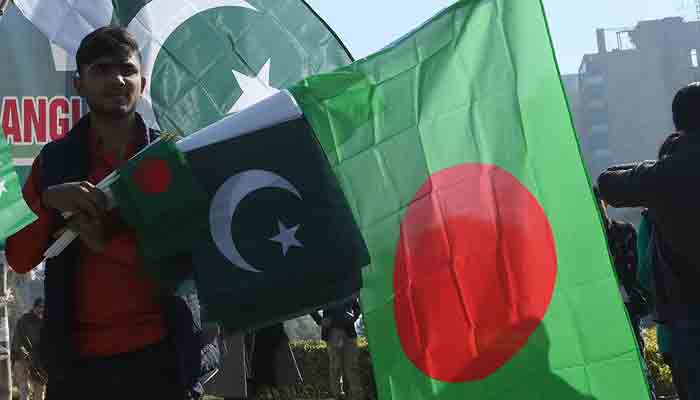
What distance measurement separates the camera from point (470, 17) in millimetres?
3303

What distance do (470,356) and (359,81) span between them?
86cm

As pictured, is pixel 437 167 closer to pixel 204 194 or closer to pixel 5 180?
pixel 204 194

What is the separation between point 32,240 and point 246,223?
0.58 metres

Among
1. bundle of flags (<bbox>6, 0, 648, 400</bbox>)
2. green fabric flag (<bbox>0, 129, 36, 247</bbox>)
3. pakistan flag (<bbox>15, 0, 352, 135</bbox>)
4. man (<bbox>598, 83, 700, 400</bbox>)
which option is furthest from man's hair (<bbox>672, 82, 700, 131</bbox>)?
green fabric flag (<bbox>0, 129, 36, 247</bbox>)

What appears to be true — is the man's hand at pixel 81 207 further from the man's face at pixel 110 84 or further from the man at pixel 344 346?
the man at pixel 344 346

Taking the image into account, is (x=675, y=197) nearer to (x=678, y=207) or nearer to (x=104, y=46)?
(x=678, y=207)

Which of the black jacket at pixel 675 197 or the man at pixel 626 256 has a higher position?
the black jacket at pixel 675 197

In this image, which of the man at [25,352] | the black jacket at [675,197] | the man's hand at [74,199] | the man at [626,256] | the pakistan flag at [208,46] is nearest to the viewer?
the man's hand at [74,199]

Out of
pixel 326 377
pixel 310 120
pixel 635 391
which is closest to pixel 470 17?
pixel 310 120

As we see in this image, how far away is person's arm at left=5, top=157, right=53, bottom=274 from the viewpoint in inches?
115

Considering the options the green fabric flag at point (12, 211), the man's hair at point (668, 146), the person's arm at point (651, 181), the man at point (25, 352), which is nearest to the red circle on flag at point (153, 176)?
the green fabric flag at point (12, 211)

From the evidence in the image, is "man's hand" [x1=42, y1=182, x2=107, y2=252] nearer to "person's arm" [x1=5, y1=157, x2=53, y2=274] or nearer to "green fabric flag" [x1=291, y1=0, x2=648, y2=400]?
"person's arm" [x1=5, y1=157, x2=53, y2=274]

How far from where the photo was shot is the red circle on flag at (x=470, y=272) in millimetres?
3113

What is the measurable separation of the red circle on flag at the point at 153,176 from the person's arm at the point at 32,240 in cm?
28
